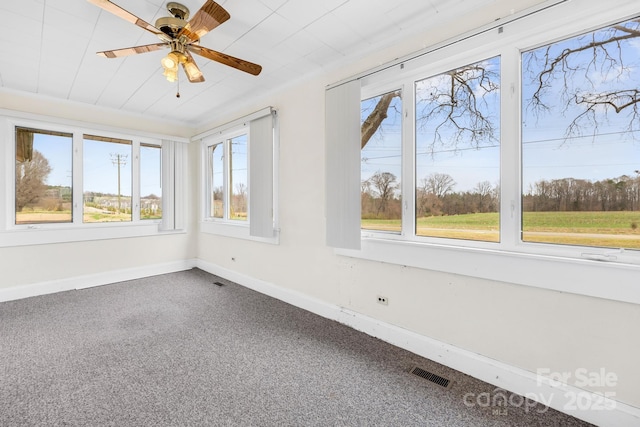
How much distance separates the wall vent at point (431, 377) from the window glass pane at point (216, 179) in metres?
3.76

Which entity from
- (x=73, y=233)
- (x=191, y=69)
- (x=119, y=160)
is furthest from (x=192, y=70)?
(x=73, y=233)

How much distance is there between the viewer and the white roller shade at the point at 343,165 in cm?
266

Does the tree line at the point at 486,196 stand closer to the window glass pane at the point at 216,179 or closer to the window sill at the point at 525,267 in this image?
the window sill at the point at 525,267

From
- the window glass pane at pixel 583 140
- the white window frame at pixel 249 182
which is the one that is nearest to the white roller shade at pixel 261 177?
the white window frame at pixel 249 182

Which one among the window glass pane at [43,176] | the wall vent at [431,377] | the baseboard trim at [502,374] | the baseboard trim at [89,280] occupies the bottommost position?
the wall vent at [431,377]

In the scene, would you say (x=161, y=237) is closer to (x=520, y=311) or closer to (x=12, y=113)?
(x=12, y=113)

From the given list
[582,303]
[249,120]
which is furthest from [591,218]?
[249,120]

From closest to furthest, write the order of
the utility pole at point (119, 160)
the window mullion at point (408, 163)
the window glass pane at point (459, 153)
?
the window glass pane at point (459, 153) < the window mullion at point (408, 163) < the utility pole at point (119, 160)

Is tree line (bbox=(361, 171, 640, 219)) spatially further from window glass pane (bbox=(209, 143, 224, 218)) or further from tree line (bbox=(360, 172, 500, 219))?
window glass pane (bbox=(209, 143, 224, 218))

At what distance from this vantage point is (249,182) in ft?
12.7

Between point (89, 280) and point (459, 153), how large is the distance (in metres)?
4.99

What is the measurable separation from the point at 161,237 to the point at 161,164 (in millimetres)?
1236

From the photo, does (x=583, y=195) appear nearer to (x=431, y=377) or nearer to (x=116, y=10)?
(x=431, y=377)

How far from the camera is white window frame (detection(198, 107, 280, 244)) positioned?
3539 mm
